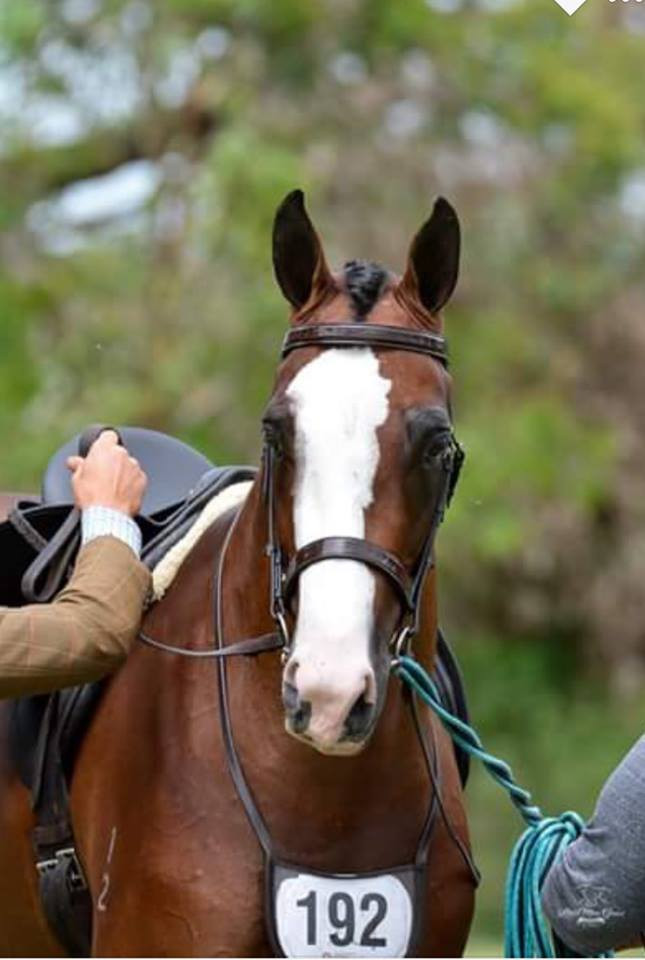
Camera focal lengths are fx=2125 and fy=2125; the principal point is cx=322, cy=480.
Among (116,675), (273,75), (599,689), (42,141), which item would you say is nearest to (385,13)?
(273,75)

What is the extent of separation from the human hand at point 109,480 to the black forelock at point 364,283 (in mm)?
716

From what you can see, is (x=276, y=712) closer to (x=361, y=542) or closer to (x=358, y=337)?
(x=361, y=542)

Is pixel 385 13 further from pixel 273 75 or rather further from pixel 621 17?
pixel 621 17

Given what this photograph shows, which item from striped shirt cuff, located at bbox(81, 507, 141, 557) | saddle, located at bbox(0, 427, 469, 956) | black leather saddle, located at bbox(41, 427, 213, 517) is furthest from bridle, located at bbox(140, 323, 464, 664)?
black leather saddle, located at bbox(41, 427, 213, 517)

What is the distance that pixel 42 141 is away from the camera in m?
15.5

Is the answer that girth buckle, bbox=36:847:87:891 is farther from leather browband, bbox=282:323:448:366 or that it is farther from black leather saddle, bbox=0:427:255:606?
leather browband, bbox=282:323:448:366

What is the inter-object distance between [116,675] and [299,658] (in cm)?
99

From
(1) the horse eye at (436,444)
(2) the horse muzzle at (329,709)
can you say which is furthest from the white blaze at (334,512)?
(1) the horse eye at (436,444)

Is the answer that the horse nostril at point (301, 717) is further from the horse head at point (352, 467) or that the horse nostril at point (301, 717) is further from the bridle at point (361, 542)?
the bridle at point (361, 542)

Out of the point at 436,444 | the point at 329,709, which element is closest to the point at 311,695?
the point at 329,709

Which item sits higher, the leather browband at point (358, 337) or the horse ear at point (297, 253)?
the horse ear at point (297, 253)

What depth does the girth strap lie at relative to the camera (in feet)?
12.4

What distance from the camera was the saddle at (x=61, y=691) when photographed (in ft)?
15.1

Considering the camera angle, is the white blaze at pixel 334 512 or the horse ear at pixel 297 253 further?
the horse ear at pixel 297 253
